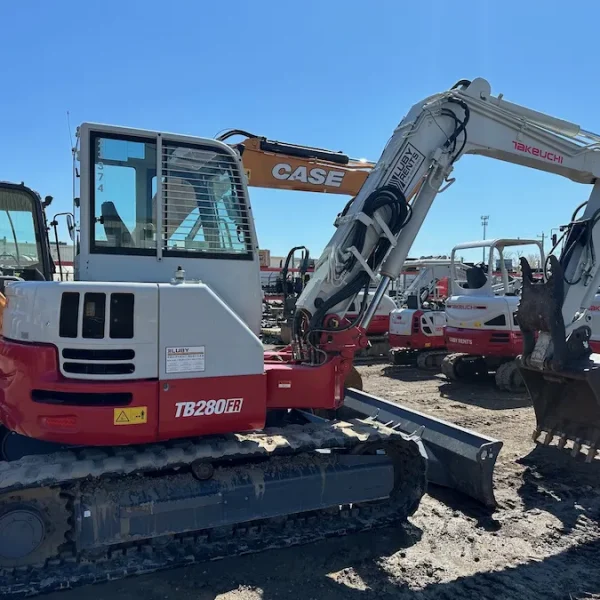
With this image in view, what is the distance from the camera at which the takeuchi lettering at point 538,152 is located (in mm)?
5945

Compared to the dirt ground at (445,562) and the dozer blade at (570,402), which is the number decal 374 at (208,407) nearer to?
the dirt ground at (445,562)

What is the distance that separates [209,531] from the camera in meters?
4.36

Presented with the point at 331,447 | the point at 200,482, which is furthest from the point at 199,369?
the point at 331,447

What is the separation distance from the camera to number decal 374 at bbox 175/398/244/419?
160 inches

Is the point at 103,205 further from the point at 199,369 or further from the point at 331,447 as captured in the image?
the point at 331,447

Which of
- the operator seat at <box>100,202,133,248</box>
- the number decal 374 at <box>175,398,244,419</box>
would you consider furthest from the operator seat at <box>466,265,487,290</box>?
the operator seat at <box>100,202,133,248</box>

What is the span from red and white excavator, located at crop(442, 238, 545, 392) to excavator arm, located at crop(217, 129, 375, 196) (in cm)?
428

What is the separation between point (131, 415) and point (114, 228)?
134 centimetres

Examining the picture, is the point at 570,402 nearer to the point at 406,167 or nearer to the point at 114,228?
the point at 406,167

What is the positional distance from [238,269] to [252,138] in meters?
3.13

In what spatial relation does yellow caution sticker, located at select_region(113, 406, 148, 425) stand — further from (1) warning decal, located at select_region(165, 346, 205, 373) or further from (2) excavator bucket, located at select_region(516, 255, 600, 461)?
(2) excavator bucket, located at select_region(516, 255, 600, 461)

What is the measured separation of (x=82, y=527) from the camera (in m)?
3.91

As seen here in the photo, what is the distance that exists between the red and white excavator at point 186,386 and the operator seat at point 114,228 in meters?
0.01

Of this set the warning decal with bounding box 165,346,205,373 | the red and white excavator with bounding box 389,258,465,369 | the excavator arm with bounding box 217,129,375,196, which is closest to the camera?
the warning decal with bounding box 165,346,205,373
